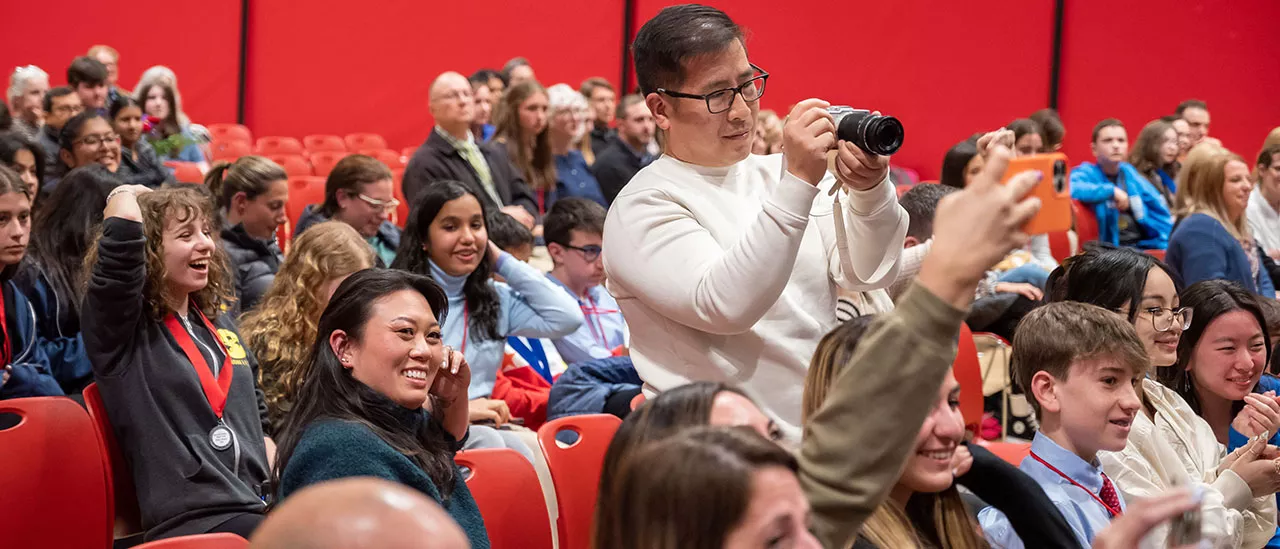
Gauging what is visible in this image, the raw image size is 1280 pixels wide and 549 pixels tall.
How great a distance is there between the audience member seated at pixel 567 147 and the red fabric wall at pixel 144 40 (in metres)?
4.51

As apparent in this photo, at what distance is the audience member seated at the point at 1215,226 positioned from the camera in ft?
14.3

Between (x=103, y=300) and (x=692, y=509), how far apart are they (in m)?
1.86

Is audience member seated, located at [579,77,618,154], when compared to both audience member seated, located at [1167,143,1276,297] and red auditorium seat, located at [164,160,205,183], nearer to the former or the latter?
red auditorium seat, located at [164,160,205,183]

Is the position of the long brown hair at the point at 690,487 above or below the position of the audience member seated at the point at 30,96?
above

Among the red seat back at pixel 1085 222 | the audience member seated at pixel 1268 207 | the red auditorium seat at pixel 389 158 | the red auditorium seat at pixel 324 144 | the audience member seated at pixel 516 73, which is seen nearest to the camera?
the audience member seated at pixel 1268 207

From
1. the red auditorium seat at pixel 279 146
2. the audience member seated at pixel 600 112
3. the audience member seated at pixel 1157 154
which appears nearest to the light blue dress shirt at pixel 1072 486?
the audience member seated at pixel 1157 154

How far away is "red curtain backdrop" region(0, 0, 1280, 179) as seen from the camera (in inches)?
359

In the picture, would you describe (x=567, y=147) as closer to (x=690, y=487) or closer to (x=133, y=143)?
(x=133, y=143)

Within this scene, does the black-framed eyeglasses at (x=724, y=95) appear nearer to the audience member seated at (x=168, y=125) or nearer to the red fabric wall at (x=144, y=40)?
the audience member seated at (x=168, y=125)

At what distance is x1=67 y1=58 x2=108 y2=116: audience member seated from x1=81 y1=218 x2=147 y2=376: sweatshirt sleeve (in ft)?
15.6

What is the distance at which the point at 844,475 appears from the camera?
1191 millimetres

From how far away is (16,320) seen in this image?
3.08 m

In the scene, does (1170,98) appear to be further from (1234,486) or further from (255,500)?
(255,500)

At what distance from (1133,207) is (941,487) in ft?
18.5
